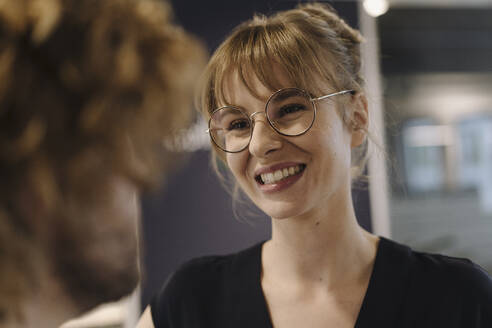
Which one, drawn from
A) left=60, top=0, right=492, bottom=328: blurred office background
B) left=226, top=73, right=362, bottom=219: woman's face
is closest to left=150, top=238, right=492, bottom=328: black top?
left=226, top=73, right=362, bottom=219: woman's face

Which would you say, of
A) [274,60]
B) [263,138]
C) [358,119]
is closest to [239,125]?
[263,138]

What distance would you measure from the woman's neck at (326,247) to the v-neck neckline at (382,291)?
43 mm

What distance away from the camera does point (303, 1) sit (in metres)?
2.77

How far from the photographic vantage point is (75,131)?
70cm

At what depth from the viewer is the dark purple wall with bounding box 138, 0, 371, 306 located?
295 cm

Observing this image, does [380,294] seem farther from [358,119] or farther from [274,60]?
[274,60]

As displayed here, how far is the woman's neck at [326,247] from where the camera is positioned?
4.44 ft

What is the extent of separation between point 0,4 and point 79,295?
0.53 metres

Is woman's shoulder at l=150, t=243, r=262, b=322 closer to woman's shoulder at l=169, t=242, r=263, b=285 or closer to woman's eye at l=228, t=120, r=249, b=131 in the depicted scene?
woman's shoulder at l=169, t=242, r=263, b=285

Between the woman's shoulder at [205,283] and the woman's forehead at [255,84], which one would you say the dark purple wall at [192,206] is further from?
the woman's forehead at [255,84]

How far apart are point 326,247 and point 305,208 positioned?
19cm

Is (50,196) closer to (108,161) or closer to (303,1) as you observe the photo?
(108,161)

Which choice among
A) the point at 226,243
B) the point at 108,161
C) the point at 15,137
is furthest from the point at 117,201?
the point at 226,243

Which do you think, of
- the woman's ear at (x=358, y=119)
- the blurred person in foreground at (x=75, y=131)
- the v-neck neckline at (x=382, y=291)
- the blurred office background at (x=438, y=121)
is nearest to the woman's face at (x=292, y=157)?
the woman's ear at (x=358, y=119)
